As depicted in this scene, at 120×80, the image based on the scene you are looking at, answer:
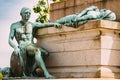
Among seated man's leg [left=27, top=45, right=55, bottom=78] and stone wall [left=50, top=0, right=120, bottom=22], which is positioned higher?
stone wall [left=50, top=0, right=120, bottom=22]

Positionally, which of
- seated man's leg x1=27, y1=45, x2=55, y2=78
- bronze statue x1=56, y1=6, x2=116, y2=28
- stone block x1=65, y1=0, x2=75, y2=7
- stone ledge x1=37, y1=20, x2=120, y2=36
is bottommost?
seated man's leg x1=27, y1=45, x2=55, y2=78

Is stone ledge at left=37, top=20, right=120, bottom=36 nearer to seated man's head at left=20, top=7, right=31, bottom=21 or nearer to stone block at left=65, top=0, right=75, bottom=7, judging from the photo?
seated man's head at left=20, top=7, right=31, bottom=21

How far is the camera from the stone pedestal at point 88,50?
1140cm

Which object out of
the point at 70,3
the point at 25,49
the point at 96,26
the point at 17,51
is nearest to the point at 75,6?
the point at 70,3

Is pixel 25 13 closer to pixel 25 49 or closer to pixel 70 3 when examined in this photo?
pixel 25 49

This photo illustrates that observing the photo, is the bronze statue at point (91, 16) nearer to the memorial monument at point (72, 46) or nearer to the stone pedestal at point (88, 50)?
the memorial monument at point (72, 46)

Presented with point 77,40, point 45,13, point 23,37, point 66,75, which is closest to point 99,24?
point 77,40

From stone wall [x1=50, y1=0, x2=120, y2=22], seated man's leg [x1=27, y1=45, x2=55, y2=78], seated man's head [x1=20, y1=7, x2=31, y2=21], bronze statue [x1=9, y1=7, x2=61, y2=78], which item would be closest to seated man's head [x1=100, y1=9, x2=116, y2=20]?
stone wall [x1=50, y1=0, x2=120, y2=22]

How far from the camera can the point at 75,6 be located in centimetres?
1402

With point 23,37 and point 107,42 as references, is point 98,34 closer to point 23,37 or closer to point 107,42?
point 107,42

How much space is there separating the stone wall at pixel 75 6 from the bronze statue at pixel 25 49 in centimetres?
133

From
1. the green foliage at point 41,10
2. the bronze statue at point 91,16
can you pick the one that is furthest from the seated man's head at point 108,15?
the green foliage at point 41,10

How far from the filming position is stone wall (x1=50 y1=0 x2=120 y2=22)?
12557 millimetres

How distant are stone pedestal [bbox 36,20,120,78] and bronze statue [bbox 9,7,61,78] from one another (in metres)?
0.45
